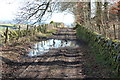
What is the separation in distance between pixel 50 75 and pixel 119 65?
2816 millimetres

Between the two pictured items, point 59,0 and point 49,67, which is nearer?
point 49,67

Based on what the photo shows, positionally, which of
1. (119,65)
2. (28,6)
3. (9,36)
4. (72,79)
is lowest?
(72,79)

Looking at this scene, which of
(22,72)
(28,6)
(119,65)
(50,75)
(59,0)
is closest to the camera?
(119,65)

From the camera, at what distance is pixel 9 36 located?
16.7 metres

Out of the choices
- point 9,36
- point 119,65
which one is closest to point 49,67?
point 119,65

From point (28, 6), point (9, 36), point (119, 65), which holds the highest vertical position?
point (28, 6)

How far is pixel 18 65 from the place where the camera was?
9469 mm

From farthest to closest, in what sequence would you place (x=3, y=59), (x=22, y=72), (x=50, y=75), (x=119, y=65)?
(x=3, y=59), (x=22, y=72), (x=50, y=75), (x=119, y=65)

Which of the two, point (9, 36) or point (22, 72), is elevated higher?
point (9, 36)

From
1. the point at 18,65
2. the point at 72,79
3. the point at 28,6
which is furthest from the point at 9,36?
the point at 72,79

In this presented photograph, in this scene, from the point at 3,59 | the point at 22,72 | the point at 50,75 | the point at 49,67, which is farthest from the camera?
the point at 3,59

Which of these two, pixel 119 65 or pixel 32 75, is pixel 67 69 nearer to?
pixel 32 75

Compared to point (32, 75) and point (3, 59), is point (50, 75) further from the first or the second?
point (3, 59)

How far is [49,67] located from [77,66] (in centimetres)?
144
